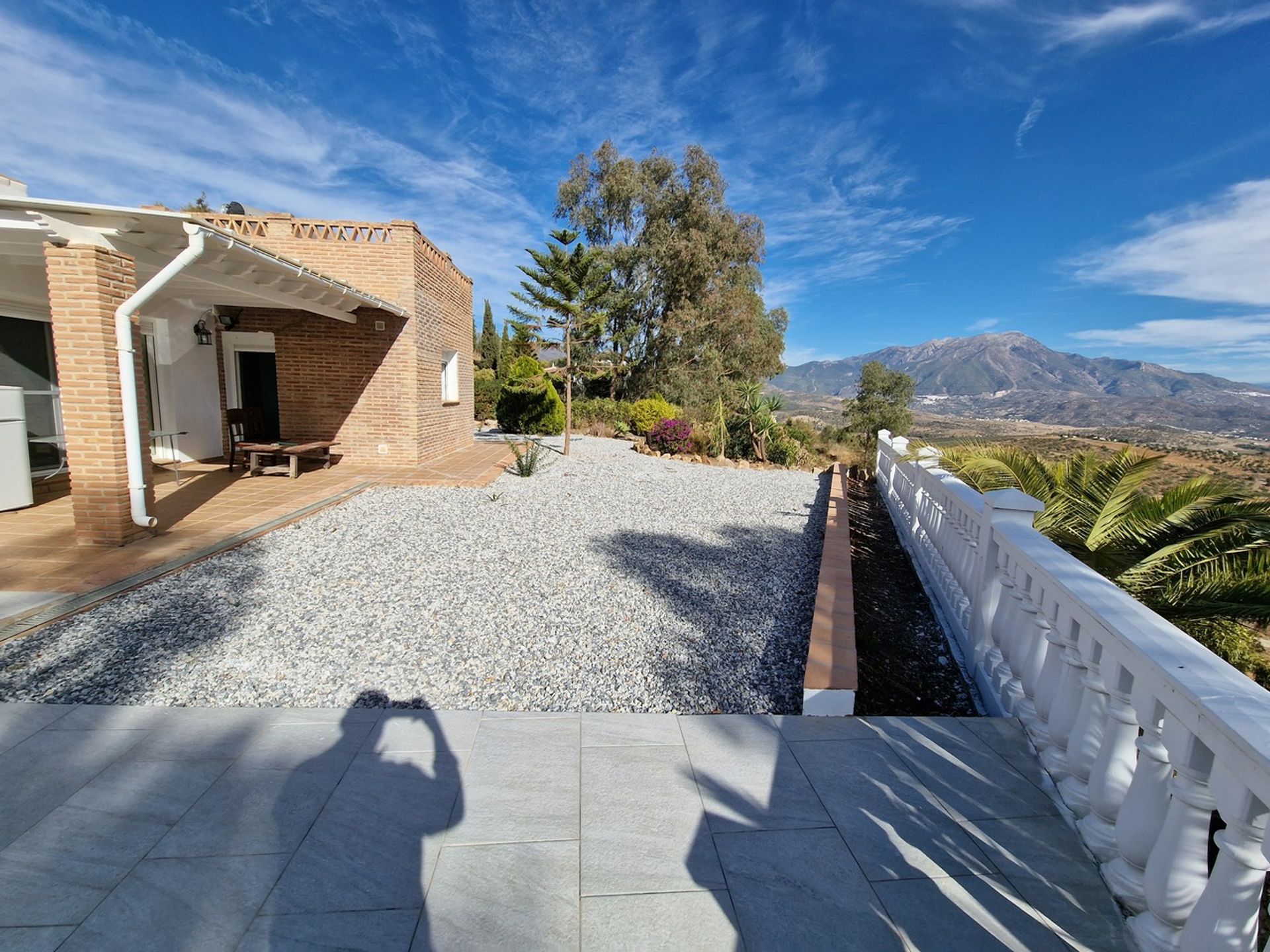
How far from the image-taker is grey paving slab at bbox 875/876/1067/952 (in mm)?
1312

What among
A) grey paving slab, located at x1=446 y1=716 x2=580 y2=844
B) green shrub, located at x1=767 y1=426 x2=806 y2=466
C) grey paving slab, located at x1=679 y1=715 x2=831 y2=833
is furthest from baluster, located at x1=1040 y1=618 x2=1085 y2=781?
green shrub, located at x1=767 y1=426 x2=806 y2=466

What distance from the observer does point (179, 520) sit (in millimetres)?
→ 5016

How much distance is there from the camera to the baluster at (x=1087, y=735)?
1.61 m

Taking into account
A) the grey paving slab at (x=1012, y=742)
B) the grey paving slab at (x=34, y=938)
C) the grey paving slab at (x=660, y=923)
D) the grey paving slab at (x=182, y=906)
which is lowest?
the grey paving slab at (x=182, y=906)

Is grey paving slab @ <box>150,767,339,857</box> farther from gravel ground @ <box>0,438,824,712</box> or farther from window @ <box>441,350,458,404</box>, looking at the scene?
window @ <box>441,350,458,404</box>

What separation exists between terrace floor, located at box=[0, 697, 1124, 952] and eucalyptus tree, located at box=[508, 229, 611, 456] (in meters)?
9.38

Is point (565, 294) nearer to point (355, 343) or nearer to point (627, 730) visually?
point (355, 343)

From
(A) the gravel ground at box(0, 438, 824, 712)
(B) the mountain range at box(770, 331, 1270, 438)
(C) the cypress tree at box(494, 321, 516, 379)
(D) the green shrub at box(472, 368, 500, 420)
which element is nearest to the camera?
(A) the gravel ground at box(0, 438, 824, 712)

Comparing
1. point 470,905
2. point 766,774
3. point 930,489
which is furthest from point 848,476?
point 470,905

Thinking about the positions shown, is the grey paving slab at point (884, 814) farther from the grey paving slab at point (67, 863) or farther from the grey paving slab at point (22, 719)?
the grey paving slab at point (22, 719)

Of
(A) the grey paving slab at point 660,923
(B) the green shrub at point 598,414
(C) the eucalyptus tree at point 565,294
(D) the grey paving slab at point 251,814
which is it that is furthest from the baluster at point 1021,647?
(B) the green shrub at point 598,414

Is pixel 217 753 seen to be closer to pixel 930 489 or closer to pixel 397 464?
pixel 930 489

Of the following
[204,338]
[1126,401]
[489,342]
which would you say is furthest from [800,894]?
[1126,401]

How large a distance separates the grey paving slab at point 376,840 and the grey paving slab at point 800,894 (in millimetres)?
863
